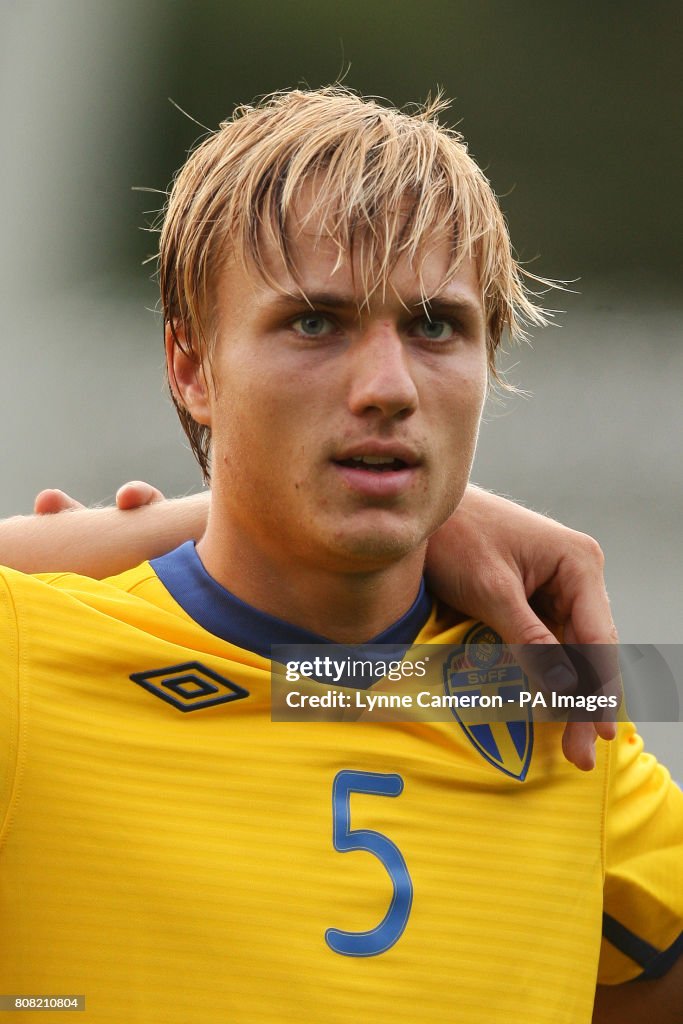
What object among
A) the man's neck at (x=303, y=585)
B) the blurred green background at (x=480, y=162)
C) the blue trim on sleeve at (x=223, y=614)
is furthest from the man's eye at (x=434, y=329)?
the blurred green background at (x=480, y=162)

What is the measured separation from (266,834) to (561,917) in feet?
1.37

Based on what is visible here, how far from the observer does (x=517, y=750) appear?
1.85 metres

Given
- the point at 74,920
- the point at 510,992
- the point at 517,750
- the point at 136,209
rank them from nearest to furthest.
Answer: the point at 74,920 < the point at 510,992 < the point at 517,750 < the point at 136,209

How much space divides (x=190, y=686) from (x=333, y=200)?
0.65m

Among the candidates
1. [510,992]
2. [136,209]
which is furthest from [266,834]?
[136,209]

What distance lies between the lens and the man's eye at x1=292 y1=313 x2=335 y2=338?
5.54 ft

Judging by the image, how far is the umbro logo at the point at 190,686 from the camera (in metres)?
1.70

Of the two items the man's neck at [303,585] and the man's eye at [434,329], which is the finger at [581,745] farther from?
the man's eye at [434,329]

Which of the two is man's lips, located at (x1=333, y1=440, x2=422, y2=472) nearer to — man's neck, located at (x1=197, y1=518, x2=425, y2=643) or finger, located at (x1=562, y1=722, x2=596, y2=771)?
man's neck, located at (x1=197, y1=518, x2=425, y2=643)

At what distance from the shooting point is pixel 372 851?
1.70 metres

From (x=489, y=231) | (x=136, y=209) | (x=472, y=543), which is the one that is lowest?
(x=136, y=209)

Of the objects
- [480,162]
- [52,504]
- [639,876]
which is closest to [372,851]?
[639,876]

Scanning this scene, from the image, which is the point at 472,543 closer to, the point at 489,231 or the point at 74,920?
the point at 489,231

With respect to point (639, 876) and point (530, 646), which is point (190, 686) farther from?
point (639, 876)
